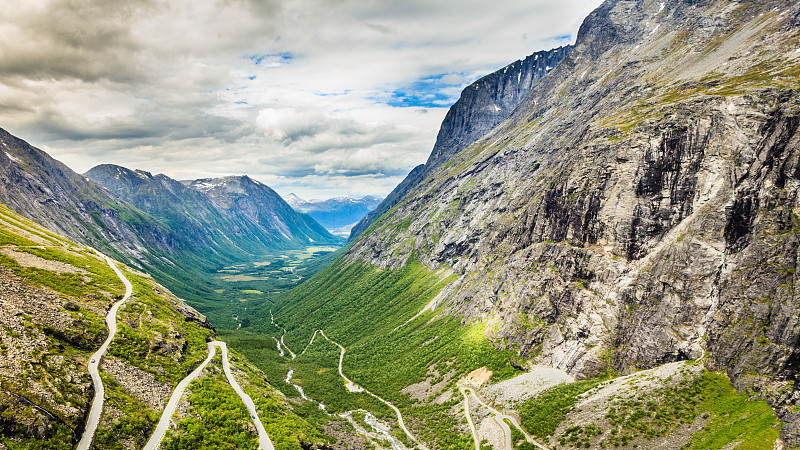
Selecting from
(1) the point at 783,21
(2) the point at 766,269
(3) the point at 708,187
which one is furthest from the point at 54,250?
(1) the point at 783,21

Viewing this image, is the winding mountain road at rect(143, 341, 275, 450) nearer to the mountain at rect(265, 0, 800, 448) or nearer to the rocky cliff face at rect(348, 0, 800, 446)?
→ the mountain at rect(265, 0, 800, 448)

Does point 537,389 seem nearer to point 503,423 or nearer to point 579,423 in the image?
point 503,423

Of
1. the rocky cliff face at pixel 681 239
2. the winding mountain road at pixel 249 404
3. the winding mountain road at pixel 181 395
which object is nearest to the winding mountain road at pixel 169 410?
the winding mountain road at pixel 181 395

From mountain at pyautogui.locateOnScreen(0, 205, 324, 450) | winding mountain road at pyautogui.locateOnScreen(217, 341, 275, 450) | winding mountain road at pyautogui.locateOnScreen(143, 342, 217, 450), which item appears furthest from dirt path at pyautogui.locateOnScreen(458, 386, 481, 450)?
winding mountain road at pyautogui.locateOnScreen(143, 342, 217, 450)

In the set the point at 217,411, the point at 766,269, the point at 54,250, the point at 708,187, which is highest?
the point at 54,250

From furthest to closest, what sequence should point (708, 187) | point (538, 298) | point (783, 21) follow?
point (783, 21)
point (538, 298)
point (708, 187)

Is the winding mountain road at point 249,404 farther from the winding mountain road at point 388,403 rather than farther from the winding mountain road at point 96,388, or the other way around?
the winding mountain road at point 388,403
